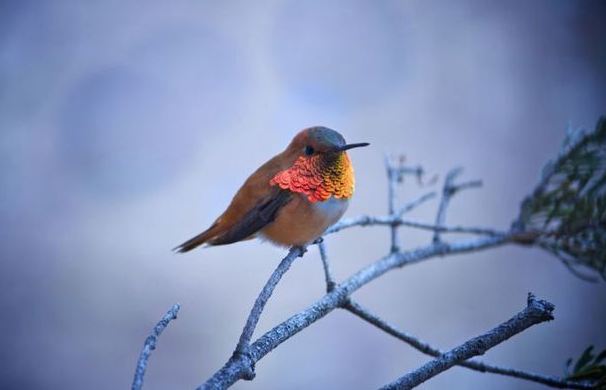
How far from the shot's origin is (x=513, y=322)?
0.44 metres

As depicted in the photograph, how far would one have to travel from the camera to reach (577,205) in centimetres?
84

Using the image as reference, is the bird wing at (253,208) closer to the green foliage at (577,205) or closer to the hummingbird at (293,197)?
the hummingbird at (293,197)

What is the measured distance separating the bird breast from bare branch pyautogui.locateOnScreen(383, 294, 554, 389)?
231mm

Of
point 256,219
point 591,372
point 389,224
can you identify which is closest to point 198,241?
point 256,219

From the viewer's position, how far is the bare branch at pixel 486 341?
1.40ft

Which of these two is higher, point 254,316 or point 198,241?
point 198,241

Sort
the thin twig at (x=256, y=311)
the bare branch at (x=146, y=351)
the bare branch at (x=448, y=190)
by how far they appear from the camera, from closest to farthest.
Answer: the bare branch at (x=146, y=351) → the thin twig at (x=256, y=311) → the bare branch at (x=448, y=190)

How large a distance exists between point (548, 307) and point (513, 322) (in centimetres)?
3

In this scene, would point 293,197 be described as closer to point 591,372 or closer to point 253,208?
point 253,208

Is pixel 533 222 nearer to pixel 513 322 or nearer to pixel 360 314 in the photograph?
pixel 360 314

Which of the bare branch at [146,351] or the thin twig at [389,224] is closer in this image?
the bare branch at [146,351]

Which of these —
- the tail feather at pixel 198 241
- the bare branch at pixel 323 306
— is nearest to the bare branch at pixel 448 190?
the bare branch at pixel 323 306

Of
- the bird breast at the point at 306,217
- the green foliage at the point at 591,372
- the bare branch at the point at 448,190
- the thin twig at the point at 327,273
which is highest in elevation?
the bare branch at the point at 448,190

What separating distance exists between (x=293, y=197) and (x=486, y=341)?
0.91 feet
